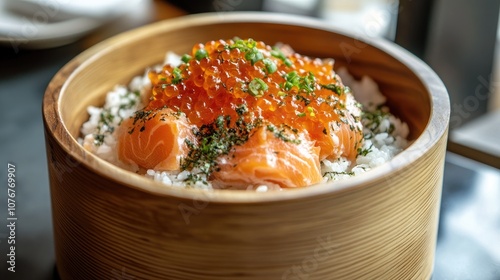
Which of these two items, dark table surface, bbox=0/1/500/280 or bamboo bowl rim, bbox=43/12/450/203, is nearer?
bamboo bowl rim, bbox=43/12/450/203

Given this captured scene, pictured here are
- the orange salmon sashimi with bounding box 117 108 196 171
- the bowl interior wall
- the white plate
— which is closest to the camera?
the orange salmon sashimi with bounding box 117 108 196 171

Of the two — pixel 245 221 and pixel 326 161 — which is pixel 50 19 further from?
pixel 245 221

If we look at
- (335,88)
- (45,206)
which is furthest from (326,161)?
(45,206)

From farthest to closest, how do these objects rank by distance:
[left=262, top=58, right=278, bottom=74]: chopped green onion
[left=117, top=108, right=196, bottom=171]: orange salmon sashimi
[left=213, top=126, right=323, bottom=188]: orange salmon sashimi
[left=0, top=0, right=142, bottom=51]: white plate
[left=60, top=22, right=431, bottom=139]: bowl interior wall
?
1. [left=0, top=0, right=142, bottom=51]: white plate
2. [left=60, top=22, right=431, bottom=139]: bowl interior wall
3. [left=262, top=58, right=278, bottom=74]: chopped green onion
4. [left=117, top=108, right=196, bottom=171]: orange salmon sashimi
5. [left=213, top=126, right=323, bottom=188]: orange salmon sashimi

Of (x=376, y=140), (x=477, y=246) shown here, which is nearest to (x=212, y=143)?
(x=376, y=140)

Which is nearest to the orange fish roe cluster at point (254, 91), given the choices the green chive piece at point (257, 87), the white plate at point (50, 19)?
the green chive piece at point (257, 87)

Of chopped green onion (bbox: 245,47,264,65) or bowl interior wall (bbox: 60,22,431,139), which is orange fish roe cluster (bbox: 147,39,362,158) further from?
bowl interior wall (bbox: 60,22,431,139)

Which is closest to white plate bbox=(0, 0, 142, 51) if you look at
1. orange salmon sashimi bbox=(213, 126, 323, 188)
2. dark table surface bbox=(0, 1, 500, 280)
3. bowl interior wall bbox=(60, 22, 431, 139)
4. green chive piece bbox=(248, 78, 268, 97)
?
dark table surface bbox=(0, 1, 500, 280)

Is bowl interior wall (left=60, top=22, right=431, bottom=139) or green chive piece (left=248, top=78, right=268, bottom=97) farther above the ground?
green chive piece (left=248, top=78, right=268, bottom=97)
